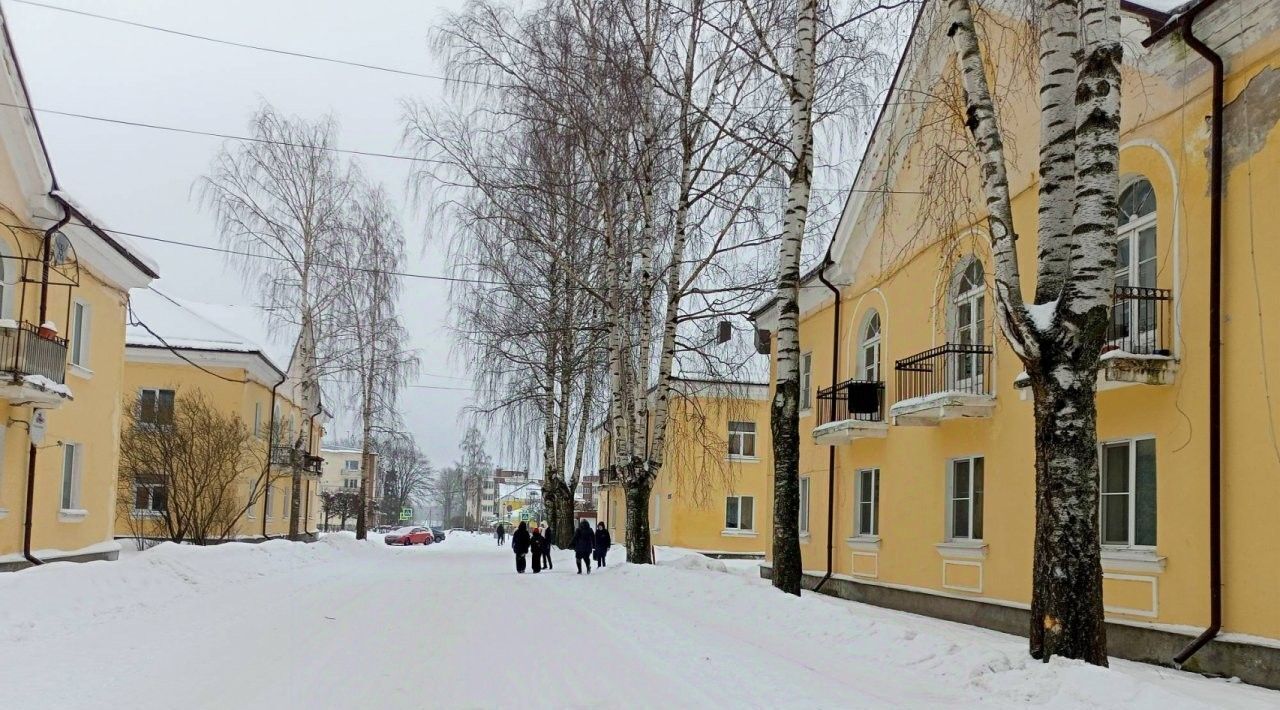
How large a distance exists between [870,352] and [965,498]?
4785 mm

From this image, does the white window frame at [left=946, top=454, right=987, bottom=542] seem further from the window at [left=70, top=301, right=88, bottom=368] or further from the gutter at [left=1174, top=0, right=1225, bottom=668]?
the window at [left=70, top=301, right=88, bottom=368]

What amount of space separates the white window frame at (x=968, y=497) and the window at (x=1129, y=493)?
289 cm

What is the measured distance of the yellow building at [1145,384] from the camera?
9375 millimetres

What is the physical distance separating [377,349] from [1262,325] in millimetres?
32719

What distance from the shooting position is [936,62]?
15773mm

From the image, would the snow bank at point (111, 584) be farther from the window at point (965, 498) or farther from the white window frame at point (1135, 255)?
the white window frame at point (1135, 255)

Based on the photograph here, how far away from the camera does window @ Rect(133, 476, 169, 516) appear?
22.3 m

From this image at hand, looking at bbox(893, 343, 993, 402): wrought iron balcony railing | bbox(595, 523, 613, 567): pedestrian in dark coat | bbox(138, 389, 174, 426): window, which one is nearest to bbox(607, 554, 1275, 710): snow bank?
bbox(893, 343, 993, 402): wrought iron balcony railing

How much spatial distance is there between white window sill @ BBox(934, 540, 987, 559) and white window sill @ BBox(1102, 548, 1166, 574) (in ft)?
10.1

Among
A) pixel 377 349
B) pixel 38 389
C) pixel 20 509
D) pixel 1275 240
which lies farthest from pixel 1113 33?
pixel 377 349

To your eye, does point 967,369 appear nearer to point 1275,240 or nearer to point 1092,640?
point 1275,240

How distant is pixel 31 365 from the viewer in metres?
15.8

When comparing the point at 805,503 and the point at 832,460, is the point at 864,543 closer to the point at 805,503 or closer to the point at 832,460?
the point at 832,460

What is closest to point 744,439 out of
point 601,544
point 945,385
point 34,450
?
point 601,544
